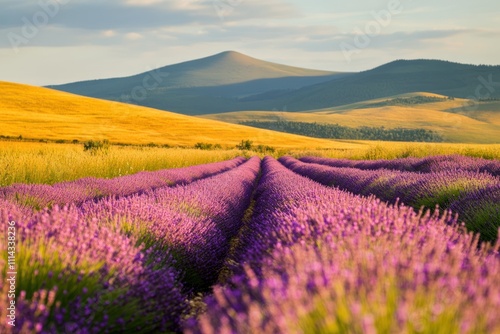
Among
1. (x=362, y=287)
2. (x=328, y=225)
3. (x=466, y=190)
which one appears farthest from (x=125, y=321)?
(x=466, y=190)

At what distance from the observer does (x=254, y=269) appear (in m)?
3.32

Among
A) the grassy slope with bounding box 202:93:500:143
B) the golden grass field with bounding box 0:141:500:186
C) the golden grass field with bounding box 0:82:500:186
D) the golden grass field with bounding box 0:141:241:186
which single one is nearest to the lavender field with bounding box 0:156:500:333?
the golden grass field with bounding box 0:141:241:186

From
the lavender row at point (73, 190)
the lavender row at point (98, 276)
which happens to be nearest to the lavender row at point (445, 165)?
the lavender row at point (73, 190)

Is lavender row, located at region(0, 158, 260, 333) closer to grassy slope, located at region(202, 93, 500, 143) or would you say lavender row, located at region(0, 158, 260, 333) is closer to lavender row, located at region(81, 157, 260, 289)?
lavender row, located at region(81, 157, 260, 289)

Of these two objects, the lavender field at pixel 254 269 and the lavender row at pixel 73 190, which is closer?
the lavender field at pixel 254 269

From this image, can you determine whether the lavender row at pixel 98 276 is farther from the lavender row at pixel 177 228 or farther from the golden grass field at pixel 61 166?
the golden grass field at pixel 61 166

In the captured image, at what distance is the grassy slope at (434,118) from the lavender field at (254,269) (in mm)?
113255

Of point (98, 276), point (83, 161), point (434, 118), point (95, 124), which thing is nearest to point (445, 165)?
point (83, 161)

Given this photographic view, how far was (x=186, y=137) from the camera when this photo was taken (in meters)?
50.7

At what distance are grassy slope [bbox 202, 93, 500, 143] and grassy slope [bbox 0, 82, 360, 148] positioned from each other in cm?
6599

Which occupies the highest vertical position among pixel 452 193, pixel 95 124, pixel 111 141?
pixel 452 193

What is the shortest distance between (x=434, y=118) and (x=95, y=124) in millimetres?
108339

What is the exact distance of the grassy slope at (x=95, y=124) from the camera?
41250mm

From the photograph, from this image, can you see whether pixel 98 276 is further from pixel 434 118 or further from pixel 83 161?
pixel 434 118
